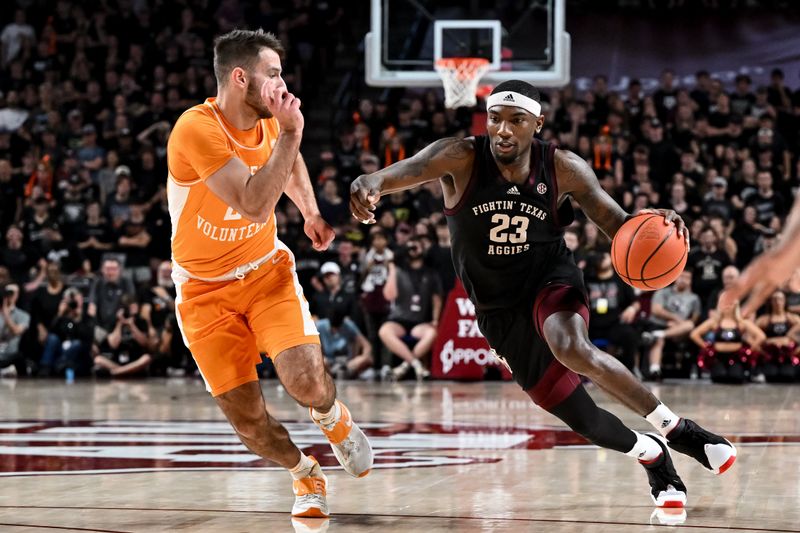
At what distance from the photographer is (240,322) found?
16.9 feet

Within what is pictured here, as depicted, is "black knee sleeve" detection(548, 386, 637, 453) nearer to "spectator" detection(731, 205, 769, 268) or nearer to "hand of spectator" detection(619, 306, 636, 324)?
"hand of spectator" detection(619, 306, 636, 324)

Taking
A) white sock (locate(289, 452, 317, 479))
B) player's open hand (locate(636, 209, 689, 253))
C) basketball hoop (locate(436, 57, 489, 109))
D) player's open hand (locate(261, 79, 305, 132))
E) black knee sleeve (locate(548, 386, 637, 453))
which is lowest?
white sock (locate(289, 452, 317, 479))

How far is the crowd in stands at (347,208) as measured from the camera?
13297mm

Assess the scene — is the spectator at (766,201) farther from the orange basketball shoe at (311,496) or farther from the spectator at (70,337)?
the orange basketball shoe at (311,496)

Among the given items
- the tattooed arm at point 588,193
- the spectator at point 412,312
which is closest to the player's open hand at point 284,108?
the tattooed arm at point 588,193

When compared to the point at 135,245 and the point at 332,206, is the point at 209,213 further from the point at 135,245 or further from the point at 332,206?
the point at 135,245

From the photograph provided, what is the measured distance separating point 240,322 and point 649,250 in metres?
1.78

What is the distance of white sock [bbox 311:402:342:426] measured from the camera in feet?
16.7

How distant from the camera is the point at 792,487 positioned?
18.4ft

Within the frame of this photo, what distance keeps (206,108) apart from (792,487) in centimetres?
319

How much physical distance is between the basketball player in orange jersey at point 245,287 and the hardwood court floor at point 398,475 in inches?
13.3

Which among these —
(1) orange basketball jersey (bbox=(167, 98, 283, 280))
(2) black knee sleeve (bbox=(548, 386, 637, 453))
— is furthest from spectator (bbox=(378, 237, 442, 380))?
(1) orange basketball jersey (bbox=(167, 98, 283, 280))

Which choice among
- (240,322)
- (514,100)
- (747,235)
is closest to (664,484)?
(514,100)

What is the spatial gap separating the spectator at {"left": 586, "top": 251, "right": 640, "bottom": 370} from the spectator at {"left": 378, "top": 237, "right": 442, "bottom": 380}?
170cm
